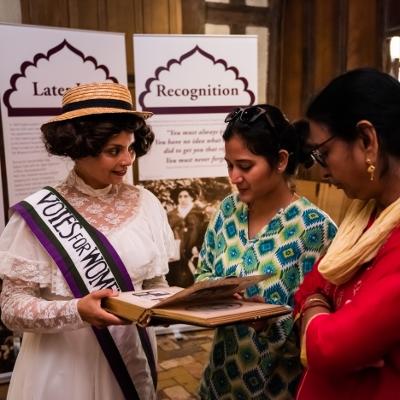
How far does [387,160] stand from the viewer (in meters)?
0.96

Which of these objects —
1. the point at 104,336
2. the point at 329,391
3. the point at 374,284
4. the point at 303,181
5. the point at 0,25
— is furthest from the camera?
the point at 303,181

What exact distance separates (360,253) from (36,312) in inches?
33.8

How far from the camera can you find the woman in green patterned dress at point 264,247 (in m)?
1.44

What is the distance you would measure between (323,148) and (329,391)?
0.51 m

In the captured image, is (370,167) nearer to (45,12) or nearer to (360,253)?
(360,253)

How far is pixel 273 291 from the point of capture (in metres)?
1.43

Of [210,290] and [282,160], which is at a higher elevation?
[282,160]

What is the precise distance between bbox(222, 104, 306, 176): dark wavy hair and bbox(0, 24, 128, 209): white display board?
142cm

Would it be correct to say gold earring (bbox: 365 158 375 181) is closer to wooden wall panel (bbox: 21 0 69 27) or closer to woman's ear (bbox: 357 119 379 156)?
woman's ear (bbox: 357 119 379 156)

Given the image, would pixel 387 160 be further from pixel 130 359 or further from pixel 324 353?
pixel 130 359

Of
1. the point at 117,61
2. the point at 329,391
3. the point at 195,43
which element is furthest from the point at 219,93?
the point at 329,391

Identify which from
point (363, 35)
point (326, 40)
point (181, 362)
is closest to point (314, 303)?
point (181, 362)

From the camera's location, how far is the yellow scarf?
3.10 feet

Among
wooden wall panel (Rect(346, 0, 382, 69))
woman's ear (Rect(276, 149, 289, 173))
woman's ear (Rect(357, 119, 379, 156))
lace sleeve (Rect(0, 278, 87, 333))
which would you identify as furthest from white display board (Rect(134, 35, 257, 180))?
woman's ear (Rect(357, 119, 379, 156))
